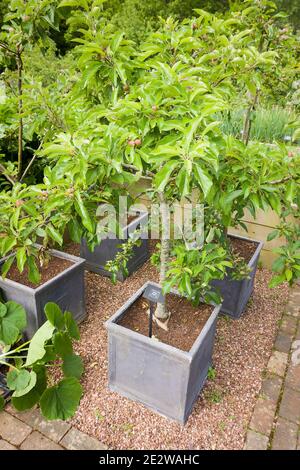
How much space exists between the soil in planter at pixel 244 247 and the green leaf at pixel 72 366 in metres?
1.43

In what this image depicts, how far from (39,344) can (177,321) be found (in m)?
0.79

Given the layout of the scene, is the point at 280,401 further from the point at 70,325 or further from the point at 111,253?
the point at 111,253

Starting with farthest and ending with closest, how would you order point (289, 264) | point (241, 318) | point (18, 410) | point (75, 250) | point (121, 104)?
point (75, 250)
point (241, 318)
point (18, 410)
point (289, 264)
point (121, 104)

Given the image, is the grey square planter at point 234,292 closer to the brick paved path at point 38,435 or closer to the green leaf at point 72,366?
the green leaf at point 72,366

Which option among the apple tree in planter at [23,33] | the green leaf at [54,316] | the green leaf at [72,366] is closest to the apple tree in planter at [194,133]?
the apple tree in planter at [23,33]

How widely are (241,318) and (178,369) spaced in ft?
3.58

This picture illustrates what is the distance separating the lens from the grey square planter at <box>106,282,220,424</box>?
1813 mm

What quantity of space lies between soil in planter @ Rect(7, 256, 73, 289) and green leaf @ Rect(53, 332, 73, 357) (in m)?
0.44

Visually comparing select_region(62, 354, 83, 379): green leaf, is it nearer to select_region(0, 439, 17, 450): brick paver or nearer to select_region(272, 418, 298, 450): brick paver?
select_region(0, 439, 17, 450): brick paver

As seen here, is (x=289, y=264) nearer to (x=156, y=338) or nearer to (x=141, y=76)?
(x=156, y=338)
